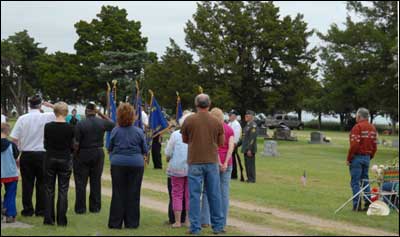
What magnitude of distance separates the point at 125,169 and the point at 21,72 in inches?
2376

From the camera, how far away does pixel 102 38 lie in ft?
208

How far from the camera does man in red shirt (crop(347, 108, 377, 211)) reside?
39.1 ft

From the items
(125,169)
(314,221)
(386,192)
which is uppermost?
(125,169)

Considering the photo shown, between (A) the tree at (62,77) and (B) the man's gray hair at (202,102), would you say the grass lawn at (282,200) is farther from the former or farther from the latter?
(A) the tree at (62,77)

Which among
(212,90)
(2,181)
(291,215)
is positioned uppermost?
(212,90)

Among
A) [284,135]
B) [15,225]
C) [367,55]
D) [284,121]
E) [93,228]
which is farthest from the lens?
[284,121]

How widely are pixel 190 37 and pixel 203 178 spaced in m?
35.9

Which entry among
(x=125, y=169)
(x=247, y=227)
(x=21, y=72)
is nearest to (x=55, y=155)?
(x=125, y=169)

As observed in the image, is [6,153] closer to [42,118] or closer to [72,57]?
[42,118]

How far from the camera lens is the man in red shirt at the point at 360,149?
39.1 ft

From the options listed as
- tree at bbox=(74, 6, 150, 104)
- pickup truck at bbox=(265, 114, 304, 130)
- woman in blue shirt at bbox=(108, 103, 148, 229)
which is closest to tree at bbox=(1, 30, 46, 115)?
tree at bbox=(74, 6, 150, 104)

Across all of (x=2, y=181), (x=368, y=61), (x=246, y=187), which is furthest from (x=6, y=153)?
(x=368, y=61)

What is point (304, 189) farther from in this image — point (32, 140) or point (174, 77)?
point (174, 77)

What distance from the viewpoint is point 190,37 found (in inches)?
1752
